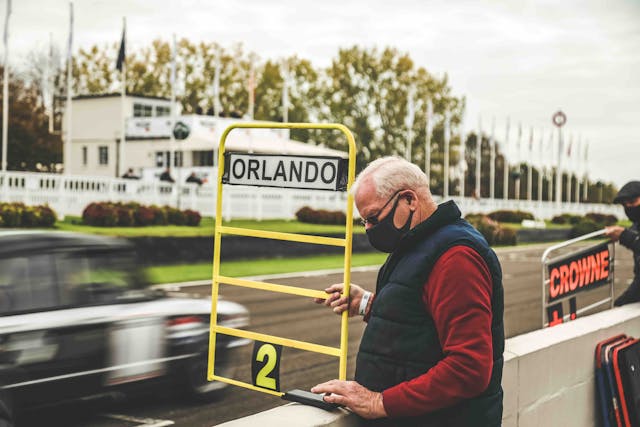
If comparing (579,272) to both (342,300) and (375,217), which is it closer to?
(342,300)

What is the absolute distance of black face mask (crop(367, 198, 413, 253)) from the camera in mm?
2850

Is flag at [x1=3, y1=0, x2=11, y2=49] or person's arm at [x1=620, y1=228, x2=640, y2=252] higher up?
flag at [x1=3, y1=0, x2=11, y2=49]

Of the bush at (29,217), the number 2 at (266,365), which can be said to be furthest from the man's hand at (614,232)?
the bush at (29,217)

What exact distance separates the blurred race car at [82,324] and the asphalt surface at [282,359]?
19cm

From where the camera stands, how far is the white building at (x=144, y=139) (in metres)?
46.8

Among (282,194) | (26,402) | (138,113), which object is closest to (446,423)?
(26,402)

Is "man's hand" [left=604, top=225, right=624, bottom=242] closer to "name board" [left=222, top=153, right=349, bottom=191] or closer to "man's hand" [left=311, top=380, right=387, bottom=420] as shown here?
"name board" [left=222, top=153, right=349, bottom=191]

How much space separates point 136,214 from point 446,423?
85.6 feet

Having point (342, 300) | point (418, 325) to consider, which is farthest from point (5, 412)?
point (418, 325)

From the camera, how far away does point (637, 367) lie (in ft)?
17.8

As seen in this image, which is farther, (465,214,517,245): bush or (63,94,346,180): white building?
(63,94,346,180): white building

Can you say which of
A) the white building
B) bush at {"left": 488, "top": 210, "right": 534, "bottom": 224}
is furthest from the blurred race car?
bush at {"left": 488, "top": 210, "right": 534, "bottom": 224}

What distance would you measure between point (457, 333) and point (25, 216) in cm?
2453

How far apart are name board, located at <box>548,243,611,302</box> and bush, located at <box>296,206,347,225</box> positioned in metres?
28.5
